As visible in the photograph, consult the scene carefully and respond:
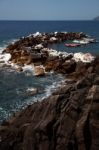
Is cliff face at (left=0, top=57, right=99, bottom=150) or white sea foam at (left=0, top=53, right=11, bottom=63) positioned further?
white sea foam at (left=0, top=53, right=11, bottom=63)

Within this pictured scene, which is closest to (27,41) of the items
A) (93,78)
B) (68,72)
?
(68,72)

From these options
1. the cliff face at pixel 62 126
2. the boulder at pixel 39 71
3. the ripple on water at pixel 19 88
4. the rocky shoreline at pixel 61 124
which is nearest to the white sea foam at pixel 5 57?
the ripple on water at pixel 19 88

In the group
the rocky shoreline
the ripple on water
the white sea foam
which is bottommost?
the white sea foam

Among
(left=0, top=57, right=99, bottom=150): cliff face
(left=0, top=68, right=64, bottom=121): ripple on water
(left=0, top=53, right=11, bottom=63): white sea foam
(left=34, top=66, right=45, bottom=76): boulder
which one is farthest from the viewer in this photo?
(left=0, top=53, right=11, bottom=63): white sea foam

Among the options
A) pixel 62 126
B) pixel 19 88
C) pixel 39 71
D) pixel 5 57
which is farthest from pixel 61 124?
pixel 5 57

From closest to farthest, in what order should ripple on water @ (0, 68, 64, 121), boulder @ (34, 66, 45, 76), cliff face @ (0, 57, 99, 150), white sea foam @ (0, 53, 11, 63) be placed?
cliff face @ (0, 57, 99, 150) → ripple on water @ (0, 68, 64, 121) → boulder @ (34, 66, 45, 76) → white sea foam @ (0, 53, 11, 63)

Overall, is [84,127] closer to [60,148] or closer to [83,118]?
[83,118]

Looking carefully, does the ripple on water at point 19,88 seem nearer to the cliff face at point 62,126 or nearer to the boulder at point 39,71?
the boulder at point 39,71

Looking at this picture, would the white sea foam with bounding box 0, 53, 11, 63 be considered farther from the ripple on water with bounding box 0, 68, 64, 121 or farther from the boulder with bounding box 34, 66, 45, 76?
the boulder with bounding box 34, 66, 45, 76

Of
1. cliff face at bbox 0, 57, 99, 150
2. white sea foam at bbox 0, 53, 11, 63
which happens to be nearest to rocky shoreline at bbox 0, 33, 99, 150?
cliff face at bbox 0, 57, 99, 150
